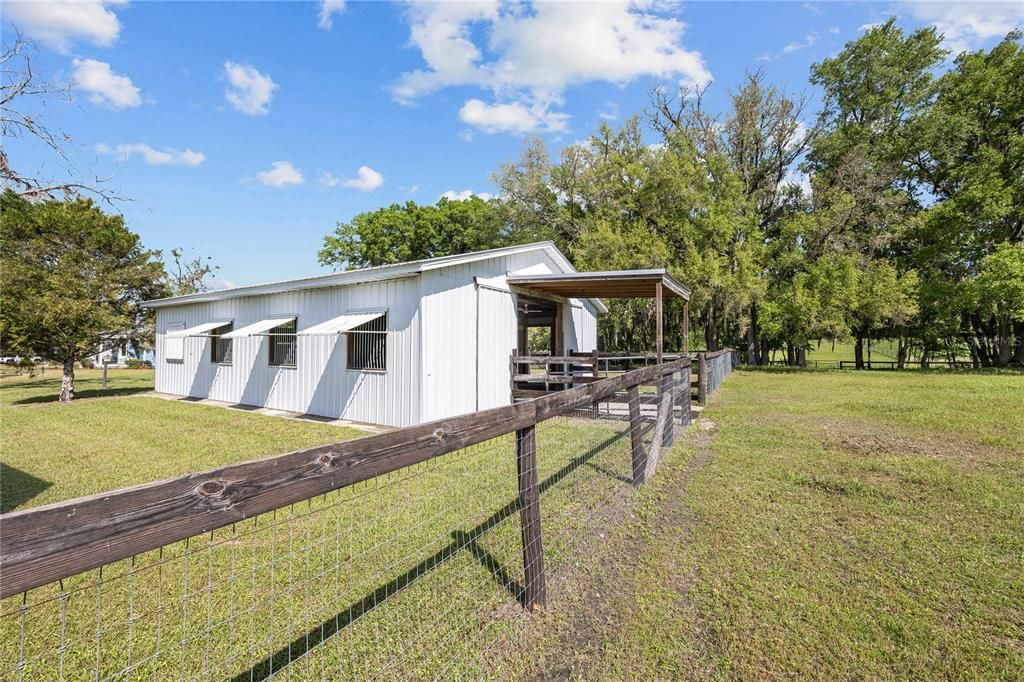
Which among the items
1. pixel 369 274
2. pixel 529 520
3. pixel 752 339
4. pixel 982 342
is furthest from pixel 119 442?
pixel 982 342

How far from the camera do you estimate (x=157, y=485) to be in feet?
3.62

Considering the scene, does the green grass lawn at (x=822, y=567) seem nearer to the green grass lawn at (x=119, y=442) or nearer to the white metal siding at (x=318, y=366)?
the green grass lawn at (x=119, y=442)

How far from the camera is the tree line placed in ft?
57.8

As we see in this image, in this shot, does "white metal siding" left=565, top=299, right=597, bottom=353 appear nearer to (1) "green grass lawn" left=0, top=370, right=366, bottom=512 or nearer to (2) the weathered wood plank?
(1) "green grass lawn" left=0, top=370, right=366, bottom=512

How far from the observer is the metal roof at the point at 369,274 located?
7.75m

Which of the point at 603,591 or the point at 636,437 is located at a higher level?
the point at 636,437

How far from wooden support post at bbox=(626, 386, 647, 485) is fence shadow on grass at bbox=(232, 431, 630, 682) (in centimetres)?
99

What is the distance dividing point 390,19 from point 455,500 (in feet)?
36.7

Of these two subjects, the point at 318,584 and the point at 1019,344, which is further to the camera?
the point at 1019,344

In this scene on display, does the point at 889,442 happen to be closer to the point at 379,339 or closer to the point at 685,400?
the point at 685,400

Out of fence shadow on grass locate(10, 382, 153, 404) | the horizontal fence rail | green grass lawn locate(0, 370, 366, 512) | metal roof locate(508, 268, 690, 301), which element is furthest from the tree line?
fence shadow on grass locate(10, 382, 153, 404)

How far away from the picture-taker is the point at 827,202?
1922 cm

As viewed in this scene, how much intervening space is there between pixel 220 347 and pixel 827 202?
2302 cm

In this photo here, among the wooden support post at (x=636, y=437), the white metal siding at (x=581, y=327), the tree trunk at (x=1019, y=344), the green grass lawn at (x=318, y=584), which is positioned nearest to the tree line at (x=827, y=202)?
the tree trunk at (x=1019, y=344)
